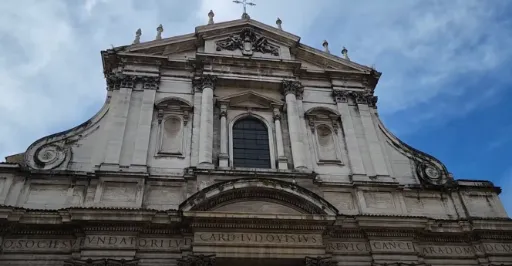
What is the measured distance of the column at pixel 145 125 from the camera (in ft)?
45.4

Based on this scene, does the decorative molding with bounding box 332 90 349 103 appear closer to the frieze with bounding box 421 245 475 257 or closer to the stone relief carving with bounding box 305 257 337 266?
the frieze with bounding box 421 245 475 257

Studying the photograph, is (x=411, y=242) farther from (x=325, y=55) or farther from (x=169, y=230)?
(x=325, y=55)

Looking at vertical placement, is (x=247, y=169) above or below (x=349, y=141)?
below

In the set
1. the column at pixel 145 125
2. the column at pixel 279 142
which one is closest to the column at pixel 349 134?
the column at pixel 279 142

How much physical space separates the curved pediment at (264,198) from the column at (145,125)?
258 centimetres

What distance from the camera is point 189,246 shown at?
39.2ft

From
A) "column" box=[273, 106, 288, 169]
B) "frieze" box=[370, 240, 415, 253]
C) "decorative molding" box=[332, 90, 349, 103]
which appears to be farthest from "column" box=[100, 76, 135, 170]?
"frieze" box=[370, 240, 415, 253]

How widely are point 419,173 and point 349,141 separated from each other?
250 cm

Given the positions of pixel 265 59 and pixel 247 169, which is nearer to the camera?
pixel 247 169

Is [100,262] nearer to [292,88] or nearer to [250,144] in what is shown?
[250,144]

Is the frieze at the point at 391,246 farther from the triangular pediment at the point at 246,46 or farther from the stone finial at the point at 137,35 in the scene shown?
the stone finial at the point at 137,35

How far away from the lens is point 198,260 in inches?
451

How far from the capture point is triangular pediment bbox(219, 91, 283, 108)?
16.4 metres

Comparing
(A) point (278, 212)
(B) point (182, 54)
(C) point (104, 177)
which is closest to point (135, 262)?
(C) point (104, 177)
